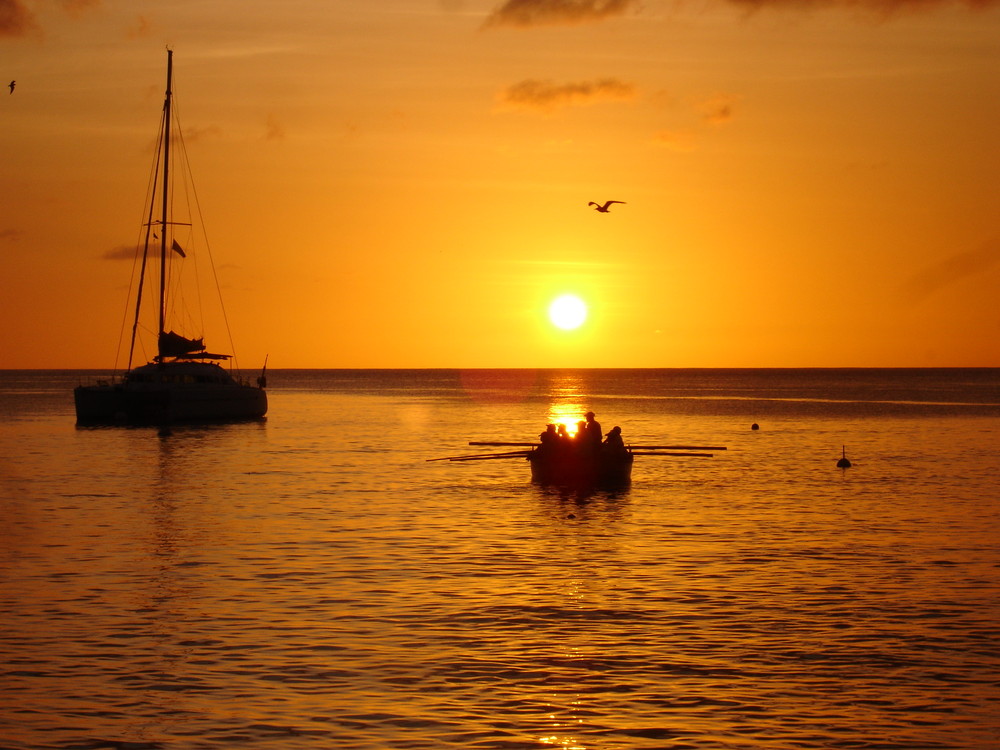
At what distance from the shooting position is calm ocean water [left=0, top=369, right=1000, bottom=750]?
50.0ft

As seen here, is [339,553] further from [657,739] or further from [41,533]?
[657,739]

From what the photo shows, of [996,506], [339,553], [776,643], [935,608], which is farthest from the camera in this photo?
[996,506]

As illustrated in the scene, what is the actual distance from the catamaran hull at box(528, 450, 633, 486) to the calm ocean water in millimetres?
1096

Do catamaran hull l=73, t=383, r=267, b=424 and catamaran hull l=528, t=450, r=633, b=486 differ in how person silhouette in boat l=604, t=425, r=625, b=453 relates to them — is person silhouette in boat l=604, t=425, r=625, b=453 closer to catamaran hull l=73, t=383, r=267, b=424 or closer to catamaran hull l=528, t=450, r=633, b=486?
catamaran hull l=528, t=450, r=633, b=486

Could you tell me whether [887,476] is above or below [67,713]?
above

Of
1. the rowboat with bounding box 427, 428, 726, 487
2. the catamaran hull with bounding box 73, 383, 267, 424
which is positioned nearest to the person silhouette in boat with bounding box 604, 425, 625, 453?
the rowboat with bounding box 427, 428, 726, 487

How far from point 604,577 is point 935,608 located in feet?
22.2

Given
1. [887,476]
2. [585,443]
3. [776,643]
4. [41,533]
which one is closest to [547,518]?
[585,443]

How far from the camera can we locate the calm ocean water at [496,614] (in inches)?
600

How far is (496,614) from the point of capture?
21484 millimetres

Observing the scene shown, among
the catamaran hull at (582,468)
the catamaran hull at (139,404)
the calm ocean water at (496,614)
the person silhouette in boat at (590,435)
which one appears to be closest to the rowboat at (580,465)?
the catamaran hull at (582,468)

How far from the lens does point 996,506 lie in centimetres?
3878

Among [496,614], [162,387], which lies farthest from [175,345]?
[496,614]

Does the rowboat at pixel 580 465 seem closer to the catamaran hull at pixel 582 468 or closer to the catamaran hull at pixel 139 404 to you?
the catamaran hull at pixel 582 468
